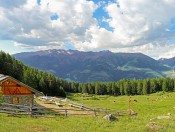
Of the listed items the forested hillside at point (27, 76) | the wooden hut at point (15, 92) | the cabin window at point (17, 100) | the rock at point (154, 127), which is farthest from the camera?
the forested hillside at point (27, 76)

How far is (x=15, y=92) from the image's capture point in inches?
2222

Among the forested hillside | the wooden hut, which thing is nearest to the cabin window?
the wooden hut

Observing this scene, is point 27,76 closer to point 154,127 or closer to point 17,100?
point 17,100

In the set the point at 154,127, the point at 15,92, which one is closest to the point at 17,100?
the point at 15,92

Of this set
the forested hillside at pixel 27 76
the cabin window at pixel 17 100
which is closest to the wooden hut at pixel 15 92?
the cabin window at pixel 17 100

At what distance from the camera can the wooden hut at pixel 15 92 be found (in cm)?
5541

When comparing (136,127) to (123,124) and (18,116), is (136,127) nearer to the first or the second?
(123,124)

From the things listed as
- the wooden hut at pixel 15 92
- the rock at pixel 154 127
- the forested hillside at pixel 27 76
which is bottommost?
the rock at pixel 154 127

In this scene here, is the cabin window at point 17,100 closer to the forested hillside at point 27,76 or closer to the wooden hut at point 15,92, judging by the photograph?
the wooden hut at point 15,92

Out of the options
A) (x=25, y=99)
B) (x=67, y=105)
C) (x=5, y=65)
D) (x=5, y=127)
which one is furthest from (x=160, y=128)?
(x=5, y=65)

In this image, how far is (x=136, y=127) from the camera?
34.7 m

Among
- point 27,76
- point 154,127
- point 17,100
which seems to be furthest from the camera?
point 27,76

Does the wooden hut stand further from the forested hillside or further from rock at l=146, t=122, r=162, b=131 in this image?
the forested hillside

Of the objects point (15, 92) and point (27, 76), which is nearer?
point (15, 92)
